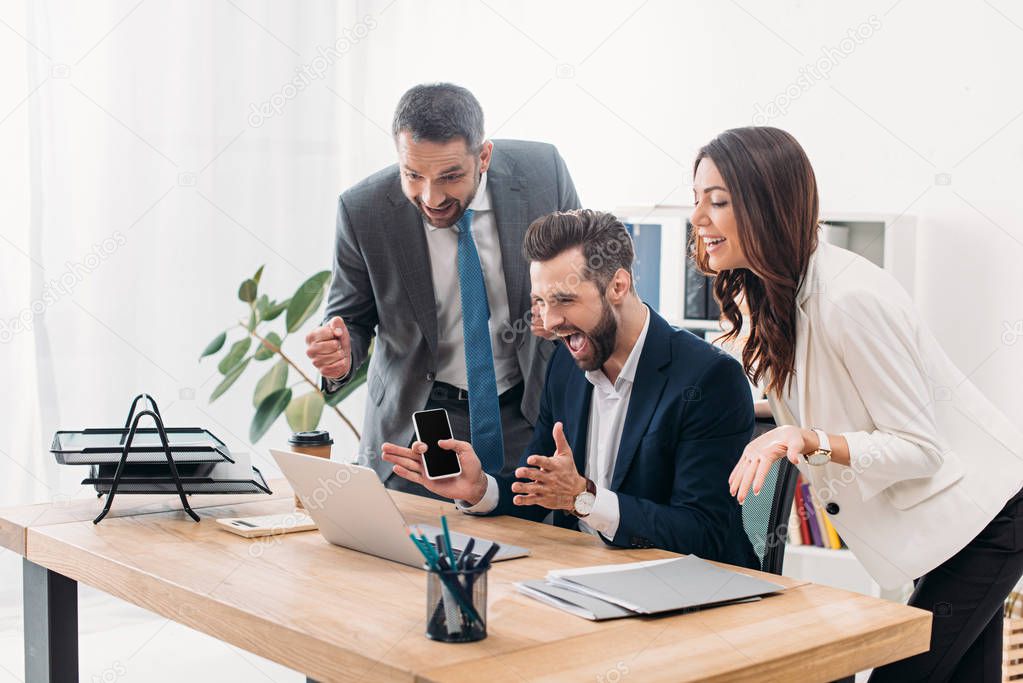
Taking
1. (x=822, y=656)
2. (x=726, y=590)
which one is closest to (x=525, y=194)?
(x=726, y=590)

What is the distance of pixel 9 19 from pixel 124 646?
6.67 ft

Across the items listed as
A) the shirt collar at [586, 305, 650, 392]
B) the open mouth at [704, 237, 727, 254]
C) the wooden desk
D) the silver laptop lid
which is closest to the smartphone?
the wooden desk

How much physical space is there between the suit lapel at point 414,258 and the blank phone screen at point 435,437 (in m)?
0.46

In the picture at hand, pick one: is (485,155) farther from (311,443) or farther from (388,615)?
(388,615)

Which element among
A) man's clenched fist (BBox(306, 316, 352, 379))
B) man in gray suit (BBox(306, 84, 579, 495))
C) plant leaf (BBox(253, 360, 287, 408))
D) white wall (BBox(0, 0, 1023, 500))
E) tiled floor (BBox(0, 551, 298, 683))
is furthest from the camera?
plant leaf (BBox(253, 360, 287, 408))

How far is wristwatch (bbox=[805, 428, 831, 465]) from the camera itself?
1740 millimetres

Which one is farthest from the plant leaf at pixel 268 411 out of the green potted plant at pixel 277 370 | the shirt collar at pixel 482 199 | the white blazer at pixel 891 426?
the white blazer at pixel 891 426

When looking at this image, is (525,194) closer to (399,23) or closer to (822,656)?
(822,656)

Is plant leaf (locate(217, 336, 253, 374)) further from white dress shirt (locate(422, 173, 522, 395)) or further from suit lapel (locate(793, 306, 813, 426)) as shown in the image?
suit lapel (locate(793, 306, 813, 426))

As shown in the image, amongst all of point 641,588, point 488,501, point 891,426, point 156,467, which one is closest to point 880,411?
point 891,426

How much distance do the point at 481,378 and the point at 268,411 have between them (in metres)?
1.52

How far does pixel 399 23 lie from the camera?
178 inches

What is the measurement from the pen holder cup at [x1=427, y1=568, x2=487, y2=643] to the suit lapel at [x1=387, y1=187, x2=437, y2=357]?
1103 mm

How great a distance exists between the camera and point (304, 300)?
3.57 metres
